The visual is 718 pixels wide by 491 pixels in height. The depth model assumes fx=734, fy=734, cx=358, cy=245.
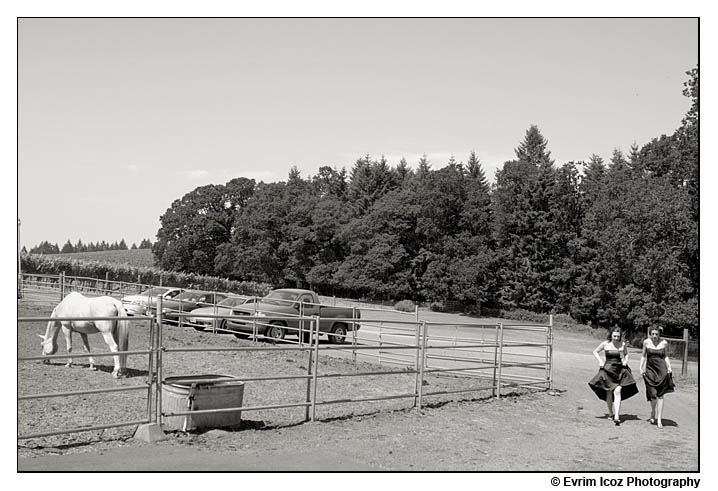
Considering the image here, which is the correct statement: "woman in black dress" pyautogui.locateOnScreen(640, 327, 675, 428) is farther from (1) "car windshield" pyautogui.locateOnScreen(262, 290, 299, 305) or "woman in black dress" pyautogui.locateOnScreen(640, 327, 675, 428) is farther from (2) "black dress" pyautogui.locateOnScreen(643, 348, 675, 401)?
(1) "car windshield" pyautogui.locateOnScreen(262, 290, 299, 305)

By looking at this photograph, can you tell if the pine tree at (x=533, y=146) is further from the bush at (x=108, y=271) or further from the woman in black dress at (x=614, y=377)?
the woman in black dress at (x=614, y=377)

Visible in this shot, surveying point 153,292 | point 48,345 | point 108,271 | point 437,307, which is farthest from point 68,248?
point 48,345

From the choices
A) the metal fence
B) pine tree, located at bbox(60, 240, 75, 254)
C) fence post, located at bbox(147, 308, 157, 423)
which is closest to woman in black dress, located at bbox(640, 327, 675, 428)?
the metal fence

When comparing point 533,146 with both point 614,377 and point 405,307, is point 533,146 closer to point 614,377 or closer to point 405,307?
point 405,307

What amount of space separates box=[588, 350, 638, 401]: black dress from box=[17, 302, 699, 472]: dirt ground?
51 centimetres

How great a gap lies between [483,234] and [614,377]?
51.1 m

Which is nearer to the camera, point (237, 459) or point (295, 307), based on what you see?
point (237, 459)

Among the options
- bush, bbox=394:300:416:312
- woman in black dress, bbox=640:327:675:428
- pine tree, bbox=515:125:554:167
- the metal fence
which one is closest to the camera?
the metal fence

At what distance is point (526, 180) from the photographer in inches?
2271

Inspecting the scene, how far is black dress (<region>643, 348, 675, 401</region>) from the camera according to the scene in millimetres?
12016
